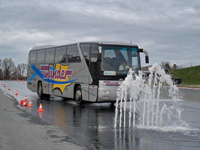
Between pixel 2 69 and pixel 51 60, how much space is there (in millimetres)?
139951

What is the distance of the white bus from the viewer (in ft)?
55.5

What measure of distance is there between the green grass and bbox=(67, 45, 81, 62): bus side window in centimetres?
4721

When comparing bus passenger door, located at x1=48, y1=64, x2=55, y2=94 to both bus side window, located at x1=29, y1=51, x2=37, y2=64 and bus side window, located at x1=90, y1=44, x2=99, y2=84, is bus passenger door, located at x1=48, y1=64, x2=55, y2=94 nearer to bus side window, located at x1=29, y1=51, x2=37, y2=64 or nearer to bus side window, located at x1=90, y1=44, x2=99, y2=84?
bus side window, located at x1=29, y1=51, x2=37, y2=64

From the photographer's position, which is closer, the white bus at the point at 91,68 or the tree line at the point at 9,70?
the white bus at the point at 91,68

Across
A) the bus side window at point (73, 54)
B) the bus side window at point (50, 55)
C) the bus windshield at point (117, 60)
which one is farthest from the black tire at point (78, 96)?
the bus side window at point (50, 55)

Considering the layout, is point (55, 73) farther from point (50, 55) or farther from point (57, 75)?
point (50, 55)

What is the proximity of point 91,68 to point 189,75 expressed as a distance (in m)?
56.1

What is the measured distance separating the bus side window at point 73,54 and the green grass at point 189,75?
47209 mm

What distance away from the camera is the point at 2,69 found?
512 ft

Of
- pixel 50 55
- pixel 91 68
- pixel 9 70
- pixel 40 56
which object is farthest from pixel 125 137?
pixel 9 70

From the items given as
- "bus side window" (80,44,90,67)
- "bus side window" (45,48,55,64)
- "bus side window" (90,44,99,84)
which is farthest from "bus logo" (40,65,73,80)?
"bus side window" (90,44,99,84)

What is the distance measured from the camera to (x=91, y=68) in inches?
685

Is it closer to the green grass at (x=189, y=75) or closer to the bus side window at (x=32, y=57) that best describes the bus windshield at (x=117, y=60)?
the bus side window at (x=32, y=57)

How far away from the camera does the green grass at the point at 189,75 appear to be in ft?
216
